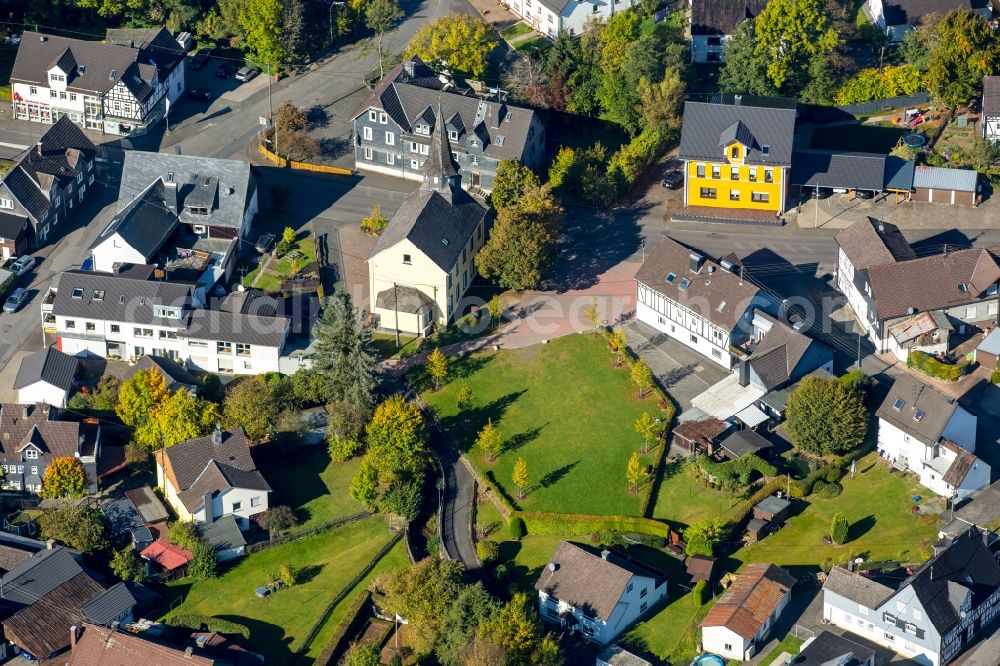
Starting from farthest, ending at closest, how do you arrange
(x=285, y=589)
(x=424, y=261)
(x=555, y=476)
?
(x=424, y=261) < (x=555, y=476) < (x=285, y=589)

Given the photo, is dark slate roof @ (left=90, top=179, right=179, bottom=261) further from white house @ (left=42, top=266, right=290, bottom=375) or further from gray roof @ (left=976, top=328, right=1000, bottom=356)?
gray roof @ (left=976, top=328, right=1000, bottom=356)

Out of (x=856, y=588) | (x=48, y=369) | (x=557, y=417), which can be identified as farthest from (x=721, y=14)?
(x=48, y=369)

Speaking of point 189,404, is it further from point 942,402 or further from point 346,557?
point 942,402

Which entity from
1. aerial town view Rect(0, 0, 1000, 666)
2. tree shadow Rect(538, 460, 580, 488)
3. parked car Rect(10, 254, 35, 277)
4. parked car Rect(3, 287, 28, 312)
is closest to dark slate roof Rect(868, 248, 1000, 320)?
aerial town view Rect(0, 0, 1000, 666)

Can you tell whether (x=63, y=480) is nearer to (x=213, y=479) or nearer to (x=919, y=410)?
(x=213, y=479)

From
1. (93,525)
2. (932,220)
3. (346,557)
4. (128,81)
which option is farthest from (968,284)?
(128,81)

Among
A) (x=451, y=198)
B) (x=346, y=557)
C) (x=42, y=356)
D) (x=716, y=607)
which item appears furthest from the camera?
(x=451, y=198)
